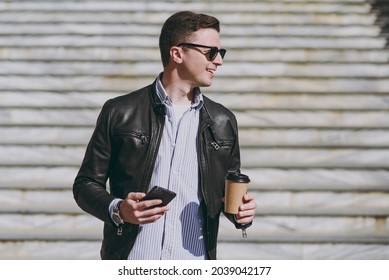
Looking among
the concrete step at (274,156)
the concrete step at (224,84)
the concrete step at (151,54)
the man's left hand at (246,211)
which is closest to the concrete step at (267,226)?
the concrete step at (274,156)

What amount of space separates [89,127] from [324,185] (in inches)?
79.1

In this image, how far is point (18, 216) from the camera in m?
4.91

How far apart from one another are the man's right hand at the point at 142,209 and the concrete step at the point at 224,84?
4213 mm

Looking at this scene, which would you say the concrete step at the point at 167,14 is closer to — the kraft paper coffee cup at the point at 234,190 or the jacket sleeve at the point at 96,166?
the jacket sleeve at the point at 96,166

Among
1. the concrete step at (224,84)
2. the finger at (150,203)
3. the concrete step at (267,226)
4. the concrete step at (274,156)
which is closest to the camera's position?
the finger at (150,203)

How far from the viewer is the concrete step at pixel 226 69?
6480mm

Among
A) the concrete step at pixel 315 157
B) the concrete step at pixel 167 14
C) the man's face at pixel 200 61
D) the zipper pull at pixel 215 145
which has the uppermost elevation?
the concrete step at pixel 167 14

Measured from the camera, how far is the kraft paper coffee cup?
7.06ft

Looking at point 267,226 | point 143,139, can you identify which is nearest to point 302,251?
point 267,226

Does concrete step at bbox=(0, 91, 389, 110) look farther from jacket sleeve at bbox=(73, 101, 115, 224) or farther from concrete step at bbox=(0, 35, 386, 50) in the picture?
jacket sleeve at bbox=(73, 101, 115, 224)

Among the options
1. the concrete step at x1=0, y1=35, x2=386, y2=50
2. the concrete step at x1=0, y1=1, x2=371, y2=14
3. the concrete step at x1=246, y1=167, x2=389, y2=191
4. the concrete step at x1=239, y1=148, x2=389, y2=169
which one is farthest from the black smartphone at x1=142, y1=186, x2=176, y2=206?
the concrete step at x1=0, y1=1, x2=371, y2=14

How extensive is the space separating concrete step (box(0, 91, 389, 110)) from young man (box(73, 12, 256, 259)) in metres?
3.76

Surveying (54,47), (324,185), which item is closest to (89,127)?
(54,47)

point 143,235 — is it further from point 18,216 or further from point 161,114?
point 18,216
